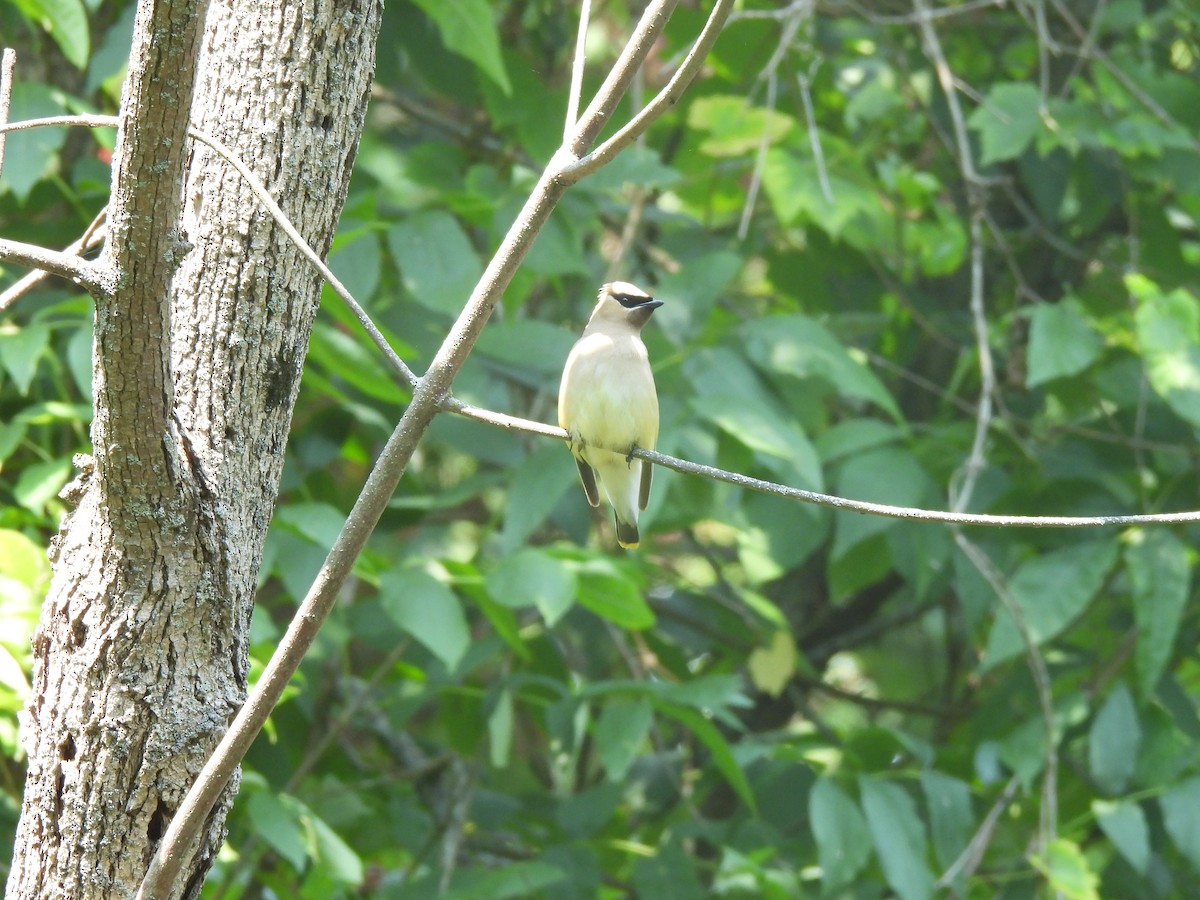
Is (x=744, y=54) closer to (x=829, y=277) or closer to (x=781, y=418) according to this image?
(x=829, y=277)

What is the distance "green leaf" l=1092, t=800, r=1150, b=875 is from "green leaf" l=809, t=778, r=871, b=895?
3.02 feet

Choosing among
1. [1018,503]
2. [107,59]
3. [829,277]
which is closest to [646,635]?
[1018,503]

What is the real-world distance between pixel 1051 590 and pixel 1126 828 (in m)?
0.94

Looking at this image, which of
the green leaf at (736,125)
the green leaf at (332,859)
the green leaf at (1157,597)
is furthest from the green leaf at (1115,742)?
the green leaf at (332,859)

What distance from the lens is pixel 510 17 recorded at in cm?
670

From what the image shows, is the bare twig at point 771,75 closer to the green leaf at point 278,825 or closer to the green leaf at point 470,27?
the green leaf at point 470,27

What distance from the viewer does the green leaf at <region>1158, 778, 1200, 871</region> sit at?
5199 mm

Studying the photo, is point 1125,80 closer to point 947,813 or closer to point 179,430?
point 947,813

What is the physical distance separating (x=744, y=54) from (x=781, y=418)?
236 cm

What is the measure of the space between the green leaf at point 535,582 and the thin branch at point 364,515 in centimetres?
202

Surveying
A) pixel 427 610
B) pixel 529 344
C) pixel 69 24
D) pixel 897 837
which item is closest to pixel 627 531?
pixel 529 344

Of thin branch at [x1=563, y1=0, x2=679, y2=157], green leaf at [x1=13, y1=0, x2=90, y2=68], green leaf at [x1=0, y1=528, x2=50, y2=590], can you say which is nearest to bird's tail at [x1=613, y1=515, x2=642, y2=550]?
green leaf at [x1=0, y1=528, x2=50, y2=590]

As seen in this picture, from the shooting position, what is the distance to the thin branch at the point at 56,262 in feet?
6.68

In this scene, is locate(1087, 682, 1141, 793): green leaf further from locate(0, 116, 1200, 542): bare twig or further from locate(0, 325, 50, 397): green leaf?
locate(0, 325, 50, 397): green leaf
